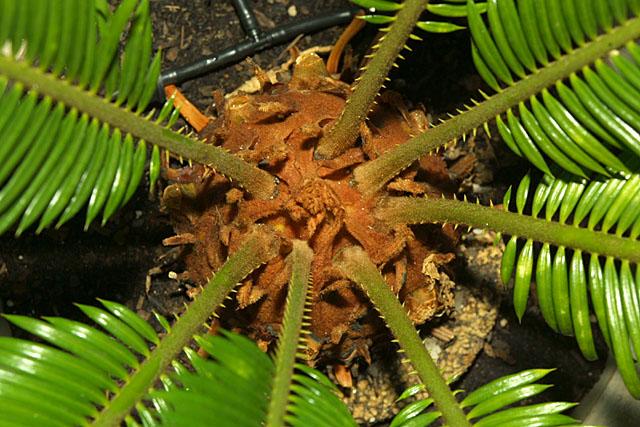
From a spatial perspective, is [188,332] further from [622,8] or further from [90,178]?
[622,8]

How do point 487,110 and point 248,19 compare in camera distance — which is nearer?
point 487,110

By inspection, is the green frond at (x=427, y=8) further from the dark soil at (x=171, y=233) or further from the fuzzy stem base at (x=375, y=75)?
the dark soil at (x=171, y=233)

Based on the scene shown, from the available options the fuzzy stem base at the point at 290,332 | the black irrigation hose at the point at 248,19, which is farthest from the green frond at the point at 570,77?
the black irrigation hose at the point at 248,19

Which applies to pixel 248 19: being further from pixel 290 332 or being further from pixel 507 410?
pixel 507 410

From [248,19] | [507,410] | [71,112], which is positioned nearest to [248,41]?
[248,19]

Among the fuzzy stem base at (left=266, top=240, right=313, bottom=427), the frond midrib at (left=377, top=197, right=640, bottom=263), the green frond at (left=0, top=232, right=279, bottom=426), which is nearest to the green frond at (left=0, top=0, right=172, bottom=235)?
the green frond at (left=0, top=232, right=279, bottom=426)

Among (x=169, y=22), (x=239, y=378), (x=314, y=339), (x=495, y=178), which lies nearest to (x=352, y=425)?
(x=239, y=378)
